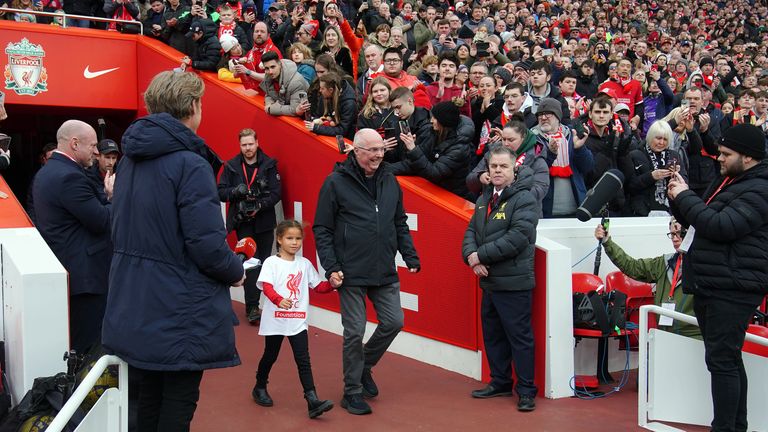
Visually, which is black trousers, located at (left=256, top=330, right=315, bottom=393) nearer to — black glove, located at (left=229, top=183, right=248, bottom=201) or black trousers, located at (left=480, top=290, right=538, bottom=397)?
black trousers, located at (left=480, top=290, right=538, bottom=397)

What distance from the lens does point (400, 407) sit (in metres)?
5.93

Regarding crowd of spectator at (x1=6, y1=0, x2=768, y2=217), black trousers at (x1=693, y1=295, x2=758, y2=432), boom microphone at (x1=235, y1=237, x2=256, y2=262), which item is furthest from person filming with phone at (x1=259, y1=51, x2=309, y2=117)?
black trousers at (x1=693, y1=295, x2=758, y2=432)

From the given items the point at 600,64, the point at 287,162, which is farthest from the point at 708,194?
the point at 600,64

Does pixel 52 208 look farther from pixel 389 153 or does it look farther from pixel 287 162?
pixel 287 162

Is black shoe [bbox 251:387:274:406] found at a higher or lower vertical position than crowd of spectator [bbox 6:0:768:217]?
lower

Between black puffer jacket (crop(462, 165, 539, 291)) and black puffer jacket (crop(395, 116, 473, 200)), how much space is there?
3.33 ft

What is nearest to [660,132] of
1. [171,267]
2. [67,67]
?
[171,267]

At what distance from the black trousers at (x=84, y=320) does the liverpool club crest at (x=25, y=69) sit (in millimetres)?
6425

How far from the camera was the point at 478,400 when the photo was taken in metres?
6.11

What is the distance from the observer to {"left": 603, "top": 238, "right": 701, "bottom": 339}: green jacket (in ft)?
19.5

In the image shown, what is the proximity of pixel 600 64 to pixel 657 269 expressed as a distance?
8.50 m

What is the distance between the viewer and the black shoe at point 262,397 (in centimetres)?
582

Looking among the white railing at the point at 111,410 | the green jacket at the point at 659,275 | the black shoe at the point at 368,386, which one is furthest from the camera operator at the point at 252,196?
the white railing at the point at 111,410

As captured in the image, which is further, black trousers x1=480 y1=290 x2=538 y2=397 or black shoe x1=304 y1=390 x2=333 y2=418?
black trousers x1=480 y1=290 x2=538 y2=397
